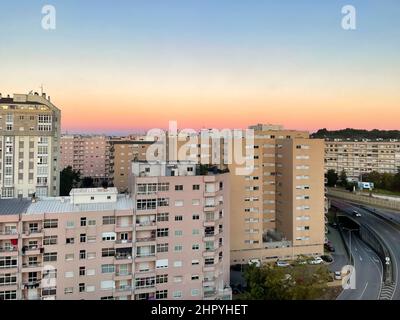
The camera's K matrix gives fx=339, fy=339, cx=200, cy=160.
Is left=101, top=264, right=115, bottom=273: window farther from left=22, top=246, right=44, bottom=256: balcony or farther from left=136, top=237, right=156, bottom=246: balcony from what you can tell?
left=22, top=246, right=44, bottom=256: balcony

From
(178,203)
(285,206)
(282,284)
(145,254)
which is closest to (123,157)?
(285,206)

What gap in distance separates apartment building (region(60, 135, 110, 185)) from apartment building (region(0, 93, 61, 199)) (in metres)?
7.72

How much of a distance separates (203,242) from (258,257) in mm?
2784

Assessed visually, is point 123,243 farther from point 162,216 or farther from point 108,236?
point 162,216

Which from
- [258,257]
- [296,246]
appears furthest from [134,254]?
[296,246]

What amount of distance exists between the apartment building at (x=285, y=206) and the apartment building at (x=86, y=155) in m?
9.84

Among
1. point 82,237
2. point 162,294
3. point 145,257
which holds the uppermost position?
point 82,237

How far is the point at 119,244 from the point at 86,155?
42.7 feet

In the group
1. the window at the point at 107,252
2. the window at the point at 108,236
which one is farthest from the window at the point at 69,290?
the window at the point at 108,236

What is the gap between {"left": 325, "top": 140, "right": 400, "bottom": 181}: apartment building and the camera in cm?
1617

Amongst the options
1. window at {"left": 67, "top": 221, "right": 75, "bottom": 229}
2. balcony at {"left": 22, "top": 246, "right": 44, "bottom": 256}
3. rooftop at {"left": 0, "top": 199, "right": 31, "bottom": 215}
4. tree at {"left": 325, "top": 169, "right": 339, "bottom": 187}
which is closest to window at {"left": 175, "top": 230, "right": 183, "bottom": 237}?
window at {"left": 67, "top": 221, "right": 75, "bottom": 229}

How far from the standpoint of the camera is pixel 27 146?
7969mm

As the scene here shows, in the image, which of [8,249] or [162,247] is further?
[162,247]

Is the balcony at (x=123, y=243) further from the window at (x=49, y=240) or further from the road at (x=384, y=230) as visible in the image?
the road at (x=384, y=230)
